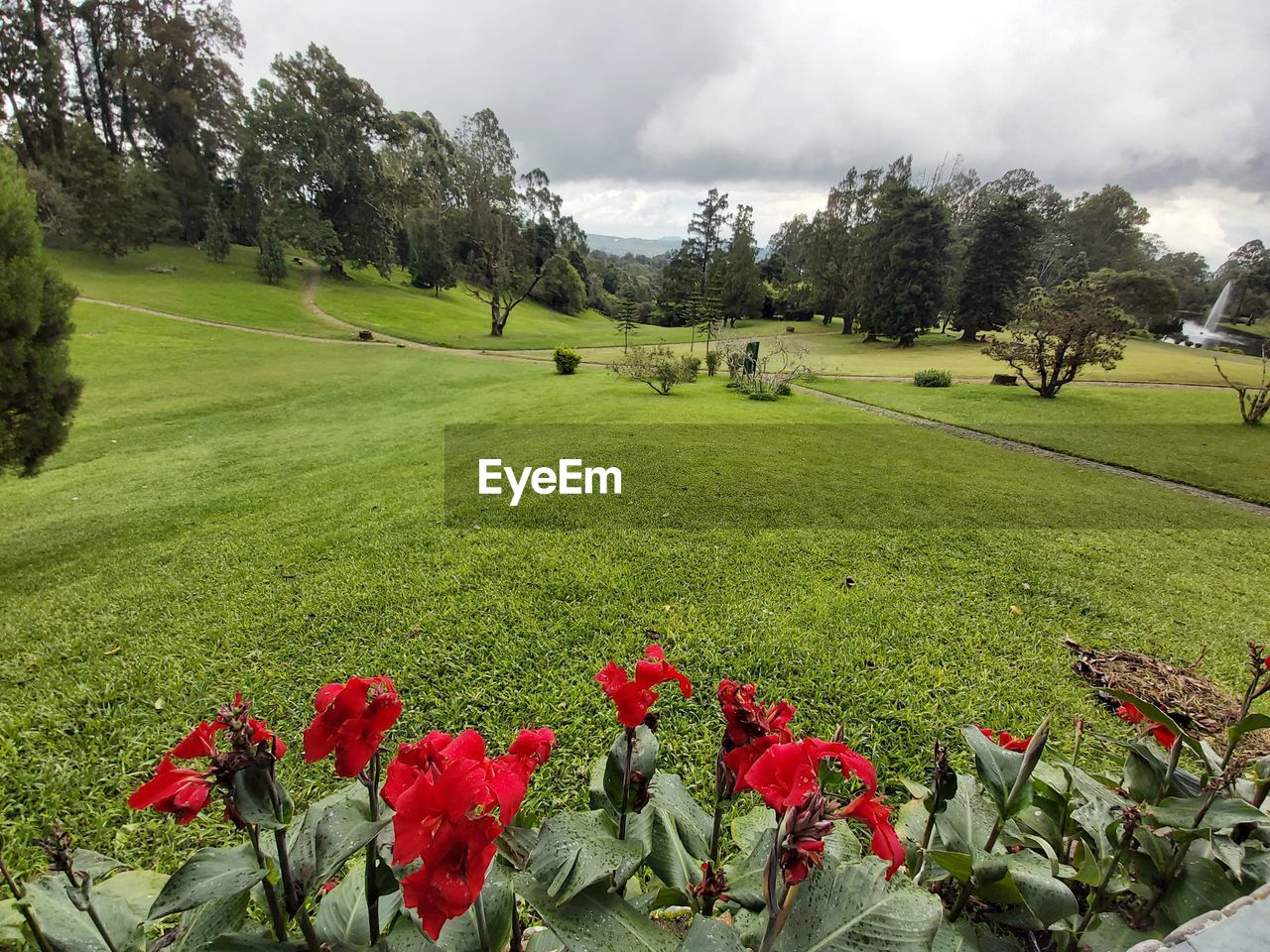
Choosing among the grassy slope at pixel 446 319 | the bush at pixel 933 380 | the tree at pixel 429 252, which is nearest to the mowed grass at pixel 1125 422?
the bush at pixel 933 380

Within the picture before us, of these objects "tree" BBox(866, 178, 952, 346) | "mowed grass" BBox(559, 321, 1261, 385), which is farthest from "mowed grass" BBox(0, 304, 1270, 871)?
"tree" BBox(866, 178, 952, 346)

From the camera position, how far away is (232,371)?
13062mm

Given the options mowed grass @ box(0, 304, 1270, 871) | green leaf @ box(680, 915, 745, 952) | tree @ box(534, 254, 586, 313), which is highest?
tree @ box(534, 254, 586, 313)

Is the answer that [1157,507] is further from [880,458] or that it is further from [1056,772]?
[1056,772]

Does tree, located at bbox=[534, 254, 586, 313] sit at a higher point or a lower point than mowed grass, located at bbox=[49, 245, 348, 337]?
higher

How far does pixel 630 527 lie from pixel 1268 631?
3.82 metres

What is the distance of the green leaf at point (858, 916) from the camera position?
584 millimetres

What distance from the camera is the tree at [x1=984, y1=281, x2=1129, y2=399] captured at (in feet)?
40.8

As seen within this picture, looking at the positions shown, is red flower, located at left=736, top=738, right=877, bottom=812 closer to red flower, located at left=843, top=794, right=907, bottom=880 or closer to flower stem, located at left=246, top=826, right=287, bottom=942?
red flower, located at left=843, top=794, right=907, bottom=880

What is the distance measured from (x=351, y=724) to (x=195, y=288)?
102ft

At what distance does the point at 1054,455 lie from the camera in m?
7.82

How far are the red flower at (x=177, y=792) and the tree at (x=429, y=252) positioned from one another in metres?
38.8

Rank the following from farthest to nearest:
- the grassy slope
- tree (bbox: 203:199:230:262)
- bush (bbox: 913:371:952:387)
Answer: tree (bbox: 203:199:230:262) → the grassy slope → bush (bbox: 913:371:952:387)

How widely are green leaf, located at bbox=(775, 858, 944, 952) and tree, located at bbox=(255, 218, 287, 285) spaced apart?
3496 cm
